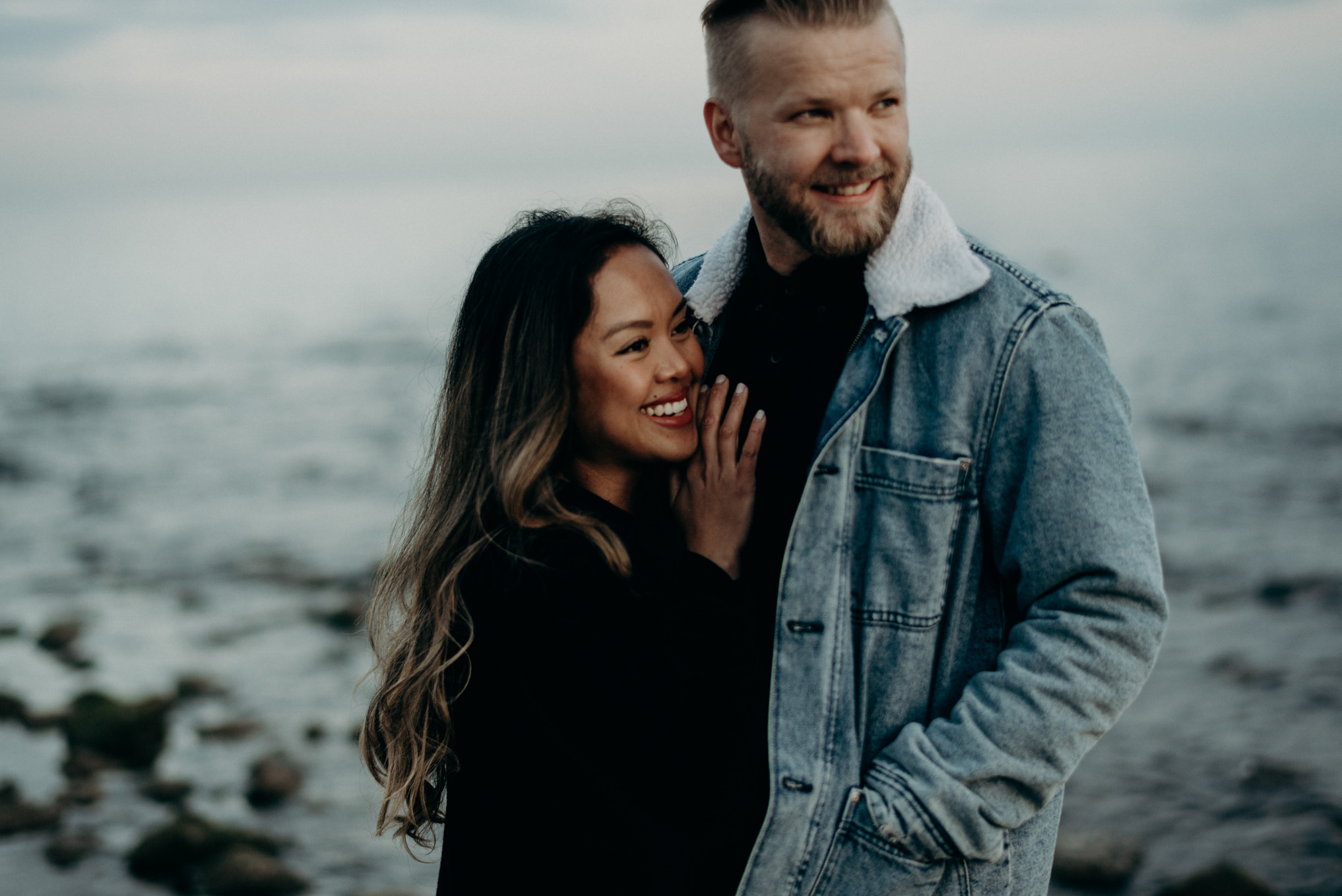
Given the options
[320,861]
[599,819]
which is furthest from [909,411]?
[320,861]

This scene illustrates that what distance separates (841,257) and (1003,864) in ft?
4.50

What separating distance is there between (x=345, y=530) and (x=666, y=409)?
32.5ft

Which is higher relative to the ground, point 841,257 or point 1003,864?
point 841,257

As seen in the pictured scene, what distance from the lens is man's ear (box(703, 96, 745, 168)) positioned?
268 cm

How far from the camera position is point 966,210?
4906 cm

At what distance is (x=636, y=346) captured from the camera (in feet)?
8.86

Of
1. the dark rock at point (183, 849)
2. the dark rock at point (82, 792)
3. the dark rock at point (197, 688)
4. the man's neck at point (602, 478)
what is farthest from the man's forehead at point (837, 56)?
→ the dark rock at point (197, 688)

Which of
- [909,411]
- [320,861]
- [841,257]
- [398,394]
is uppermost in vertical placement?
[841,257]

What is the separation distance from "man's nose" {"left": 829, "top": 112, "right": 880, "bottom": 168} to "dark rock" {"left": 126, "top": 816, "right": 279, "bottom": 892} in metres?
5.16

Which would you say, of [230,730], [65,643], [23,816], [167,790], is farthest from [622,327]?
[65,643]

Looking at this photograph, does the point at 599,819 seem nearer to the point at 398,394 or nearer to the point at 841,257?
the point at 841,257

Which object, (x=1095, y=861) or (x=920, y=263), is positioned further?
(x=1095, y=861)

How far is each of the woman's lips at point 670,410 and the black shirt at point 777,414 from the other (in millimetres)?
159

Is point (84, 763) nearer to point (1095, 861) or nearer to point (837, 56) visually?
point (1095, 861)
